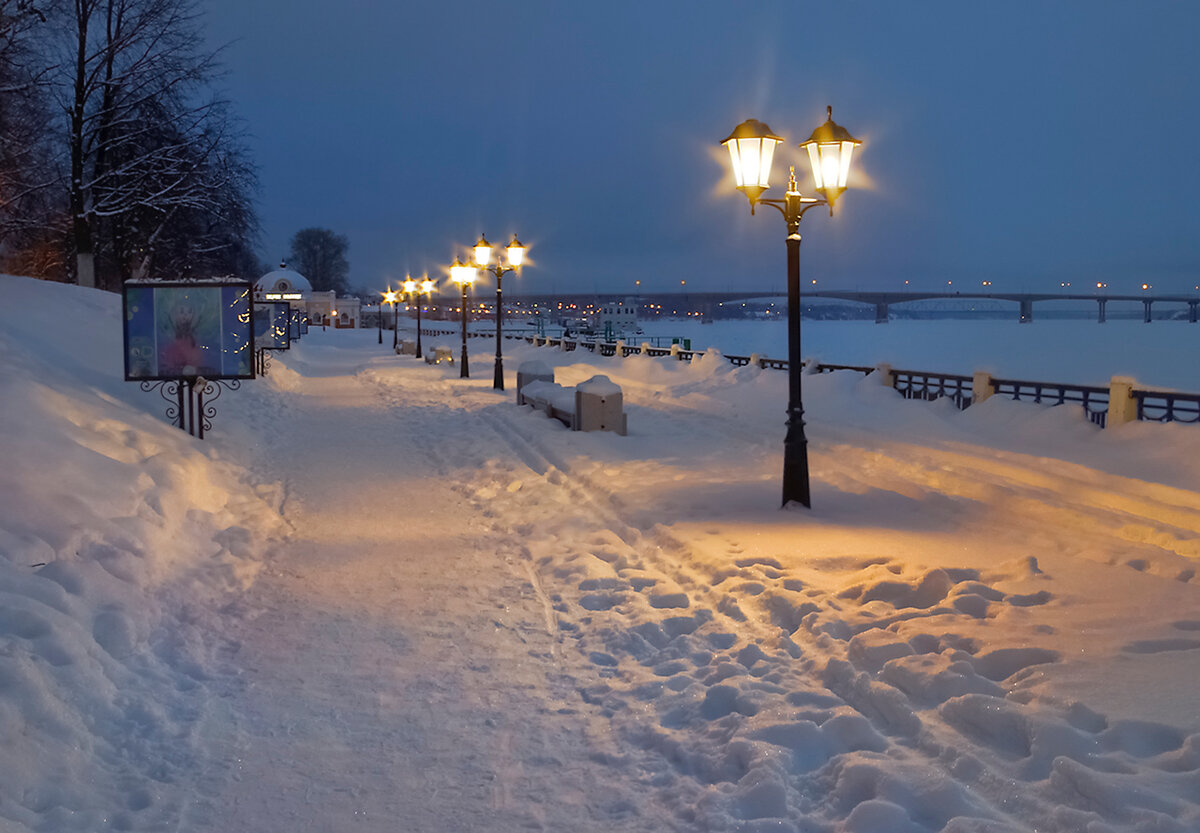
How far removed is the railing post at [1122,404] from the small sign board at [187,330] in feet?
44.8

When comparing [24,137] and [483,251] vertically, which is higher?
[24,137]

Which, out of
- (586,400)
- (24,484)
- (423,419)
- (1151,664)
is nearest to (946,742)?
(1151,664)

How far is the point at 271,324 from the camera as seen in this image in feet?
103

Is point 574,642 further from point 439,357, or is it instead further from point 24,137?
point 439,357

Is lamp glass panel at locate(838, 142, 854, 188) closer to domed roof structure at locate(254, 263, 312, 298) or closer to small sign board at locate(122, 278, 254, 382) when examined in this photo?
small sign board at locate(122, 278, 254, 382)

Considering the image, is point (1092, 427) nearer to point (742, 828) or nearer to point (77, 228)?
point (742, 828)

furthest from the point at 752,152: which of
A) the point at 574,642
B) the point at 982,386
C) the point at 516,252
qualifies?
the point at 516,252

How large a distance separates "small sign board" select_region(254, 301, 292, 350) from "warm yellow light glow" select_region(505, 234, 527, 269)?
757 centimetres

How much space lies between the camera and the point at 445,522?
33.4ft

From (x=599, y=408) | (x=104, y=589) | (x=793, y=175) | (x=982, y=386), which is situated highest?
(x=793, y=175)

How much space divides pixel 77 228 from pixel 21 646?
2502cm

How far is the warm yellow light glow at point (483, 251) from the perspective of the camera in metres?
26.9

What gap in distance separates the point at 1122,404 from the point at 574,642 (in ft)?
42.1

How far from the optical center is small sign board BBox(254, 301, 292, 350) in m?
29.7
